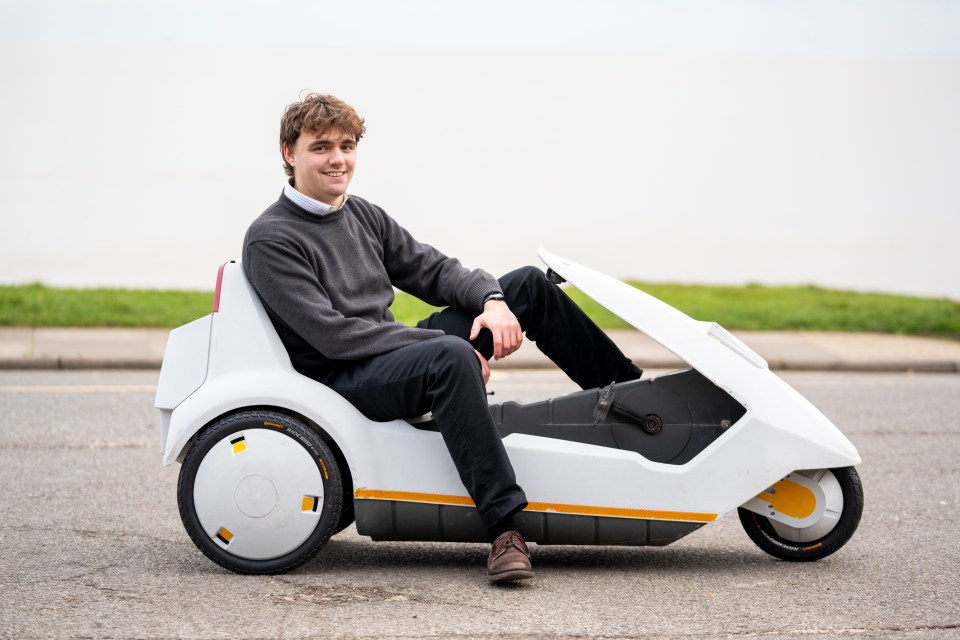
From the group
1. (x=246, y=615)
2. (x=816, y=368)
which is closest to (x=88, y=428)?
(x=246, y=615)

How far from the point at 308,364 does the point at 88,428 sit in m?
3.70

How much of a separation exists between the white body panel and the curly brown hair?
0.56 metres

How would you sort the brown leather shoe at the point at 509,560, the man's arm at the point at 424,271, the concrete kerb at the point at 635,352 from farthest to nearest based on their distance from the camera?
1. the concrete kerb at the point at 635,352
2. the man's arm at the point at 424,271
3. the brown leather shoe at the point at 509,560

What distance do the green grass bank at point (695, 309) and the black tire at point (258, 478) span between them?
25.0 feet

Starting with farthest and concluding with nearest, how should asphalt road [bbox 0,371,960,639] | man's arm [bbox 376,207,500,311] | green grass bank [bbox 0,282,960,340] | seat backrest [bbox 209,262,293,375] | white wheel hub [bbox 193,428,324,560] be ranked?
green grass bank [bbox 0,282,960,340], man's arm [bbox 376,207,500,311], seat backrest [bbox 209,262,293,375], white wheel hub [bbox 193,428,324,560], asphalt road [bbox 0,371,960,639]

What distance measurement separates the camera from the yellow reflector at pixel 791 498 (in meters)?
4.42

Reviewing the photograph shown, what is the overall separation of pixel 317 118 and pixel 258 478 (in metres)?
1.24

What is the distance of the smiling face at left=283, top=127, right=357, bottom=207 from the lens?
14.4ft

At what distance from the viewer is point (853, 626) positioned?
12.5 feet

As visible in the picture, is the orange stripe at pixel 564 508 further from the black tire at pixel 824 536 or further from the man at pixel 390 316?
the black tire at pixel 824 536

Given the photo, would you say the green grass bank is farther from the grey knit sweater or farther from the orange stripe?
the orange stripe

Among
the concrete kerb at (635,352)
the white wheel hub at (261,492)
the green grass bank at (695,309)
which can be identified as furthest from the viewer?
the green grass bank at (695,309)

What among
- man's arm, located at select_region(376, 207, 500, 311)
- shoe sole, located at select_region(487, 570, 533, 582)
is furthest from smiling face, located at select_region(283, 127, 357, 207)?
shoe sole, located at select_region(487, 570, 533, 582)

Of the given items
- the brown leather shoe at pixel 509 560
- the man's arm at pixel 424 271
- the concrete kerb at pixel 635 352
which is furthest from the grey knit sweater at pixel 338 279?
the concrete kerb at pixel 635 352
